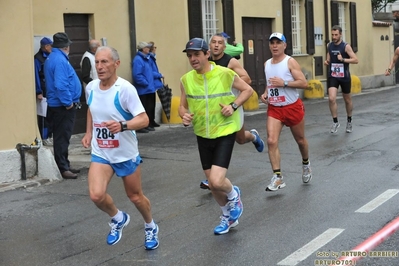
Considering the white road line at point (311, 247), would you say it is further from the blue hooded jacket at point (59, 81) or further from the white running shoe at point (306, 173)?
the blue hooded jacket at point (59, 81)

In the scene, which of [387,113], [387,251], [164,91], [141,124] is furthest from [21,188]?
[387,113]

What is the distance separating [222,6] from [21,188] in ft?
37.5

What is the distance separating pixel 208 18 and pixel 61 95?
10121 millimetres

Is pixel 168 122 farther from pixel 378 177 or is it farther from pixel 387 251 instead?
pixel 387 251

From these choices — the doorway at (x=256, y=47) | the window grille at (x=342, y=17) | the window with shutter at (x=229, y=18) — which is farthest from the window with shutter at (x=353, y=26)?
the window with shutter at (x=229, y=18)

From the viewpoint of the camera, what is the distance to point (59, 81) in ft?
35.9

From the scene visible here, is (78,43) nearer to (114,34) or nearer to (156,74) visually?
(114,34)

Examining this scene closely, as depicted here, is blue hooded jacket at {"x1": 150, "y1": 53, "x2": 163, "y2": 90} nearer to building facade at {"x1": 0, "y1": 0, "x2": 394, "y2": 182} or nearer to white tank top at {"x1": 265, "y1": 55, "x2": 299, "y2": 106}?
building facade at {"x1": 0, "y1": 0, "x2": 394, "y2": 182}

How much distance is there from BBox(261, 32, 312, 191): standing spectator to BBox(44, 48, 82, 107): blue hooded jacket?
2903 millimetres

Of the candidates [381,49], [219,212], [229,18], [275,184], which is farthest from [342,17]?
[219,212]

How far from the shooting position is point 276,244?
6.89m

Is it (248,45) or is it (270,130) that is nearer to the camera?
(270,130)

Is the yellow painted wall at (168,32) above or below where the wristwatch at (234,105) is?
above

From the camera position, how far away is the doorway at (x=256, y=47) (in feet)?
72.6
